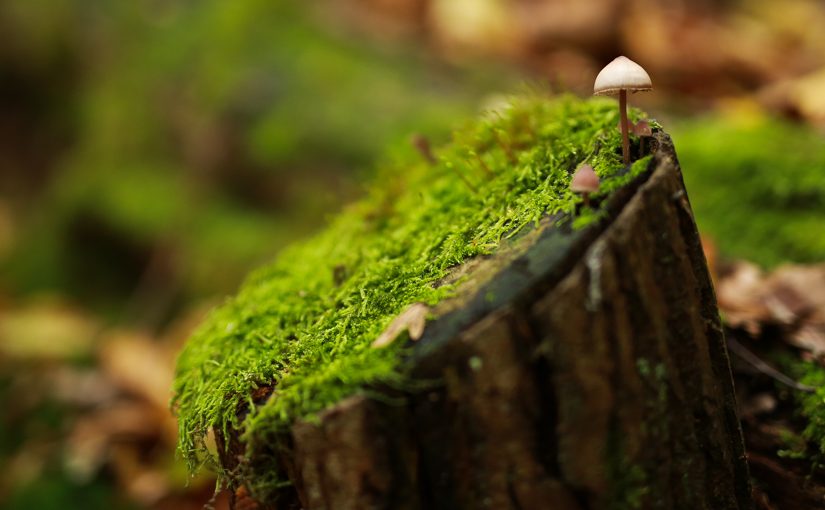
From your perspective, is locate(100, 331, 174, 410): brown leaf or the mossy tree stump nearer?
the mossy tree stump

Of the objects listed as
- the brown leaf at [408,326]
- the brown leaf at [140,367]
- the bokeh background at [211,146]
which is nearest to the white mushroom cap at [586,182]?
the brown leaf at [408,326]

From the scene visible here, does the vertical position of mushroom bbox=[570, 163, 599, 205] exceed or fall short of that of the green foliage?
it falls short

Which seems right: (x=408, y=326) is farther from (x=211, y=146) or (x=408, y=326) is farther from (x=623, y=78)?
(x=211, y=146)

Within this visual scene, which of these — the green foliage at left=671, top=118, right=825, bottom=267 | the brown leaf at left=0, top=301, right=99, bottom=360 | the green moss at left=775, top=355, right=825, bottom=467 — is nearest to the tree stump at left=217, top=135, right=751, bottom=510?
the green moss at left=775, top=355, right=825, bottom=467

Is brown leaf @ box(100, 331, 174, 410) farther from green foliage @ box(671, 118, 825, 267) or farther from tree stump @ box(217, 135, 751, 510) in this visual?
green foliage @ box(671, 118, 825, 267)

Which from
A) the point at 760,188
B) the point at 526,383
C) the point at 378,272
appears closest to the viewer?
the point at 526,383

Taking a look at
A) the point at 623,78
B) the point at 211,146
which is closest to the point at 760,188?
the point at 623,78
